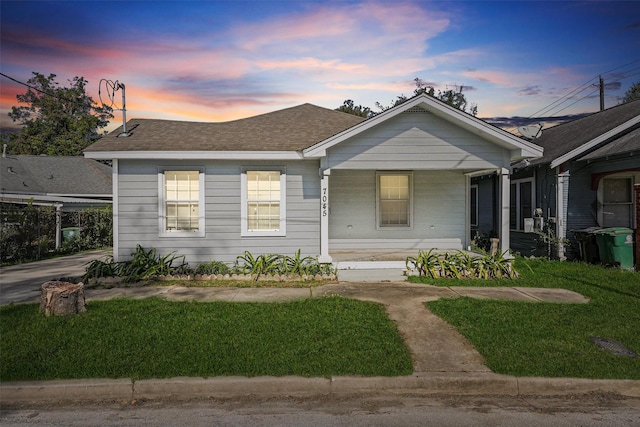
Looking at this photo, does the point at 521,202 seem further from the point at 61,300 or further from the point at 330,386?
the point at 61,300

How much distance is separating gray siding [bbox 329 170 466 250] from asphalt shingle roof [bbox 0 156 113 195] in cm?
1870

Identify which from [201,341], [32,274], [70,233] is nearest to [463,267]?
[201,341]

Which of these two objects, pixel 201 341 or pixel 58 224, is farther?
pixel 58 224

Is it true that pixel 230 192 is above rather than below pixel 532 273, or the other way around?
above

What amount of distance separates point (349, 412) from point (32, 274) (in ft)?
35.6

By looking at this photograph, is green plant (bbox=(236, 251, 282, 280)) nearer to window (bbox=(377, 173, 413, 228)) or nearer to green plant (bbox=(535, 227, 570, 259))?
window (bbox=(377, 173, 413, 228))

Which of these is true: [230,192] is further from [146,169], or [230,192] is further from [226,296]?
[226,296]

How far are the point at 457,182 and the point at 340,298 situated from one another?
701 centimetres

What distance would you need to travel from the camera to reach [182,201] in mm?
11023

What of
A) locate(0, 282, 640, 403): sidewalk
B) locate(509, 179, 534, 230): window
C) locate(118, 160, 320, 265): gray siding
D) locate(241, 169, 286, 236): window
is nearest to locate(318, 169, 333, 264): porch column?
locate(118, 160, 320, 265): gray siding

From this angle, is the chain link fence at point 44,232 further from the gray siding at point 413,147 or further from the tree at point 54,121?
the tree at point 54,121

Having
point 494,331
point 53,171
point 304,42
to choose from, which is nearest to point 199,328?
point 494,331

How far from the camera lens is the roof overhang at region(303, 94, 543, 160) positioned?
10.1 meters

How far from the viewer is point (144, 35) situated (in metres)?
13.1
